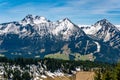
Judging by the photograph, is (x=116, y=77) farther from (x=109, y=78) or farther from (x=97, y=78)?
(x=97, y=78)

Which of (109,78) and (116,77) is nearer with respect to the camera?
(116,77)

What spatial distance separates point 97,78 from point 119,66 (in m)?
13.8

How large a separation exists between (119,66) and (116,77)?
275 cm

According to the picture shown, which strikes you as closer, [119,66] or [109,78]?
[119,66]

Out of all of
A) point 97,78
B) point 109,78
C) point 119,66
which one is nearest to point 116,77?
point 119,66

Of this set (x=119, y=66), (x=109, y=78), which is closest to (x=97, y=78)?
(x=109, y=78)

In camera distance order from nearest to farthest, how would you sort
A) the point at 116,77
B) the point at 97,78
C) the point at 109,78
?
the point at 116,77
the point at 109,78
the point at 97,78

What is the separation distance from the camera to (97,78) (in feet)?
254

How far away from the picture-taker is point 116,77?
62.4m

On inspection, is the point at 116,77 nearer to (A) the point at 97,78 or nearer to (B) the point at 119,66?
(B) the point at 119,66

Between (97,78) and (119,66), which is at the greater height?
(119,66)

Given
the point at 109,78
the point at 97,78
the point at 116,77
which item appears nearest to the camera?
the point at 116,77

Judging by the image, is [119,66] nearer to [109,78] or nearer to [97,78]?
[109,78]

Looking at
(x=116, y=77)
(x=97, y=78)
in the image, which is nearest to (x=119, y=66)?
(x=116, y=77)
